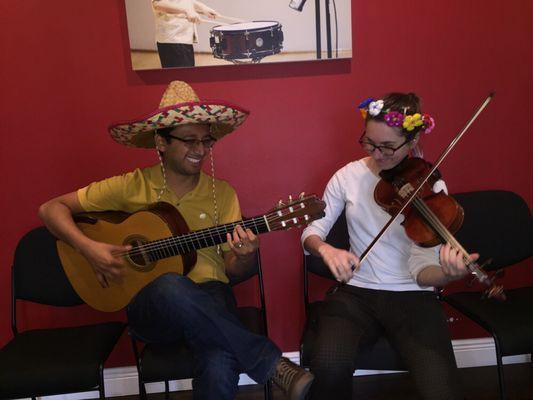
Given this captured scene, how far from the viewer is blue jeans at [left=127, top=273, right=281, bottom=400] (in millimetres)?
1516

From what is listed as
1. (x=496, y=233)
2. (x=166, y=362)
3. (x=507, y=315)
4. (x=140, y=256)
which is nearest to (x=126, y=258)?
(x=140, y=256)

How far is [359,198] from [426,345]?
59 centimetres

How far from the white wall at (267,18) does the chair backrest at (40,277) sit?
3.31 ft

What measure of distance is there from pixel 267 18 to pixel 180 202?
3.05 feet

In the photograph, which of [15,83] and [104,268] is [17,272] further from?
[15,83]

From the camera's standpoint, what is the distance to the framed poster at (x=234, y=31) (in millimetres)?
2055

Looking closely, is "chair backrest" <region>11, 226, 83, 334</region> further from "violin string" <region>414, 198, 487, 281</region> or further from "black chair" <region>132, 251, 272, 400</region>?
"violin string" <region>414, 198, 487, 281</region>

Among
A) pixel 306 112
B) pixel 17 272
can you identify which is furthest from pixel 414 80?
pixel 17 272

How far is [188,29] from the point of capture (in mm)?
2066

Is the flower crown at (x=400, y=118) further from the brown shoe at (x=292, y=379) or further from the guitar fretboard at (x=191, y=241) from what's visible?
the brown shoe at (x=292, y=379)

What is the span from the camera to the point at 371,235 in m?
1.77

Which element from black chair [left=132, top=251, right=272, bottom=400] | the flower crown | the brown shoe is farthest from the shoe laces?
the flower crown

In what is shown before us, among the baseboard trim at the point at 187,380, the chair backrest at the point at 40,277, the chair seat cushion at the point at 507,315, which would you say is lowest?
the baseboard trim at the point at 187,380

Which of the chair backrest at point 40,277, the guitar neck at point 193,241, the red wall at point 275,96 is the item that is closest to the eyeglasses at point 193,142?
the guitar neck at point 193,241
